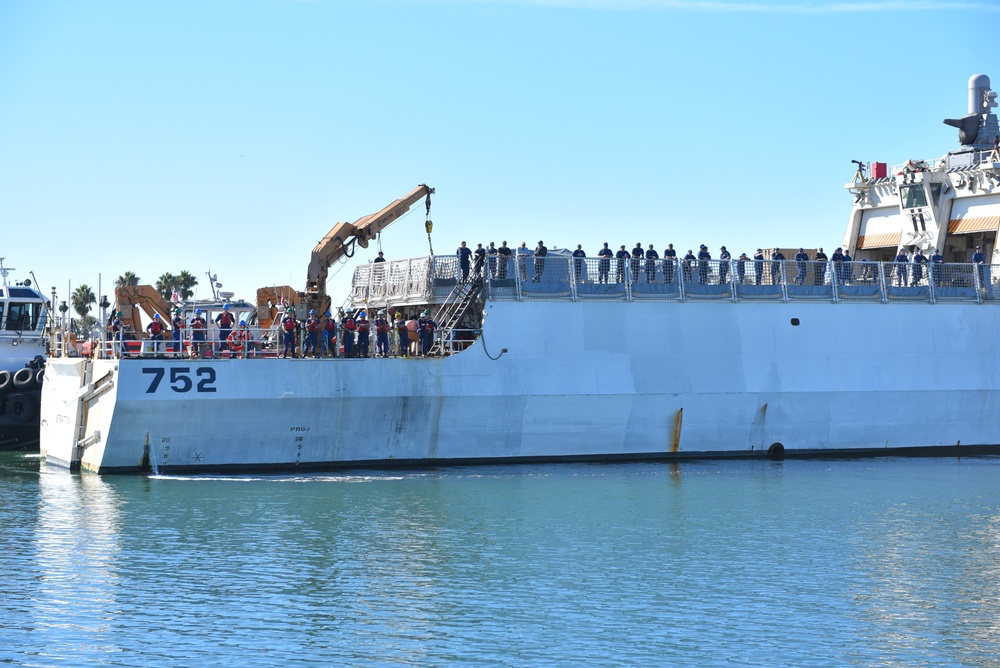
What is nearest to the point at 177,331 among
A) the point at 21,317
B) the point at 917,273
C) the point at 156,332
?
the point at 156,332

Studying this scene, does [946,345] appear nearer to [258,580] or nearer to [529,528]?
[529,528]

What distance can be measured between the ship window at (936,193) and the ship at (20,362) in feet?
75.2

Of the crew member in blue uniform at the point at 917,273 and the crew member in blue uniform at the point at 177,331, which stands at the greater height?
the crew member in blue uniform at the point at 917,273

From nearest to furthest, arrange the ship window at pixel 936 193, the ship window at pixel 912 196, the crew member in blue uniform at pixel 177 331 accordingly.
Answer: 1. the crew member in blue uniform at pixel 177 331
2. the ship window at pixel 936 193
3. the ship window at pixel 912 196

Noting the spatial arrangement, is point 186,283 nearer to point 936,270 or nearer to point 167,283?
point 167,283

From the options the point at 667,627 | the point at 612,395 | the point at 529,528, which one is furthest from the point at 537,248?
the point at 667,627

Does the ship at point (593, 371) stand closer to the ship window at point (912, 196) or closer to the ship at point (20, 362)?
the ship window at point (912, 196)

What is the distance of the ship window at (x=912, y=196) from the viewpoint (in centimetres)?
3303

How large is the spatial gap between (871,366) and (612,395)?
6.56 metres

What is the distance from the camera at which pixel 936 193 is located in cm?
3291

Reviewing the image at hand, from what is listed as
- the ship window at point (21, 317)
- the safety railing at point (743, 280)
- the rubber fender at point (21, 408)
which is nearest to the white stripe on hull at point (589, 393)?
the safety railing at point (743, 280)

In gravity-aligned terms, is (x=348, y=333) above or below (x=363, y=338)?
above

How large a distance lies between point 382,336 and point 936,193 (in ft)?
51.0

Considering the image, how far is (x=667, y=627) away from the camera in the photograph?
47.1ft
